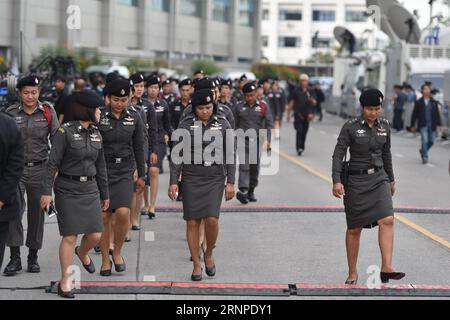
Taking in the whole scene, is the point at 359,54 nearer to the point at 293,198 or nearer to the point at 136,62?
the point at 136,62

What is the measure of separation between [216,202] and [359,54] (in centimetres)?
3547

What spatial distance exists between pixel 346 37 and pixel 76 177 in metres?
40.3

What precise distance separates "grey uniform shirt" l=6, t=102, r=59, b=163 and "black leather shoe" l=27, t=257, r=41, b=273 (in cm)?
94

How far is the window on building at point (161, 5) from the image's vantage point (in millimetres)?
70562

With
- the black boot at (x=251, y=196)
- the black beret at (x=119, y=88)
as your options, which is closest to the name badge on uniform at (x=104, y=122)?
the black beret at (x=119, y=88)

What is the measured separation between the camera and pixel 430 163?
932 inches

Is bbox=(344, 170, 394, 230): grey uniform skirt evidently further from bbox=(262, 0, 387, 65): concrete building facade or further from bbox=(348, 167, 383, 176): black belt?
bbox=(262, 0, 387, 65): concrete building facade

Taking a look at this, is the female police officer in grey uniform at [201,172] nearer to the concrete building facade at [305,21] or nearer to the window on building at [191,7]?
the window on building at [191,7]

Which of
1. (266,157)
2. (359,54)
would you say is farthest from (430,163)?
(359,54)

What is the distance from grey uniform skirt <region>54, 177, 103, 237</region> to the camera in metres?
8.96

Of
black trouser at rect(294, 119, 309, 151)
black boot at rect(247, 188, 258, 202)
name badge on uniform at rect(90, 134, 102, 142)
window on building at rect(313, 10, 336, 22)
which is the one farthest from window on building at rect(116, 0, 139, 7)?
name badge on uniform at rect(90, 134, 102, 142)

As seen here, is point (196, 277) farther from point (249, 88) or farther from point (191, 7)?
point (191, 7)

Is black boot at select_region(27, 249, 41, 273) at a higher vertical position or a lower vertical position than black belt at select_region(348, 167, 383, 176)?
lower

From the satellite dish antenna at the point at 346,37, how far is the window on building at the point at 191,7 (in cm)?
2808
